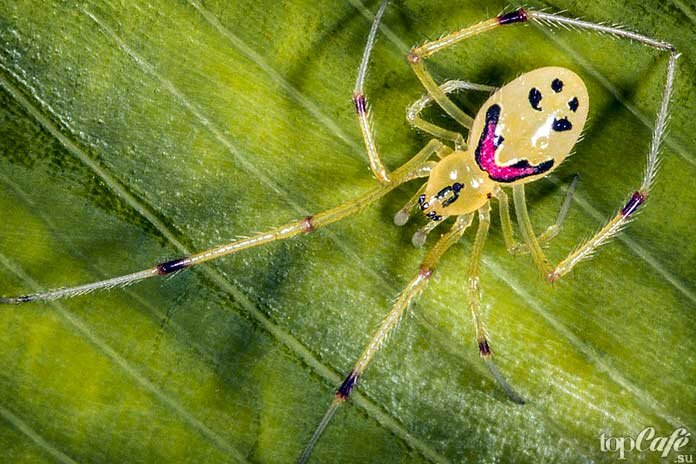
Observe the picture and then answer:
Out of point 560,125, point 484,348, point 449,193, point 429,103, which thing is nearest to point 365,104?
point 429,103

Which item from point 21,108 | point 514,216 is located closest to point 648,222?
point 514,216

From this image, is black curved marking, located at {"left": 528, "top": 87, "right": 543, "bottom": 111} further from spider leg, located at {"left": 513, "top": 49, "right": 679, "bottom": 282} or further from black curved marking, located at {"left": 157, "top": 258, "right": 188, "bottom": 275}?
black curved marking, located at {"left": 157, "top": 258, "right": 188, "bottom": 275}

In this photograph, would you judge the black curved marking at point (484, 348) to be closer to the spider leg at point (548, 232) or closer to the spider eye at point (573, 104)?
the spider leg at point (548, 232)

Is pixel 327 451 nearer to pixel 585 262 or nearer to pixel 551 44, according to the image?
pixel 585 262

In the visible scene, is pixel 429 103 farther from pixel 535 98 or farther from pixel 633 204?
pixel 633 204

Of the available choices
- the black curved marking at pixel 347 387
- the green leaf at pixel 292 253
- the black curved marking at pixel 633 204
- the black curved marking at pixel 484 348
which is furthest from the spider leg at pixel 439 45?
the black curved marking at pixel 347 387

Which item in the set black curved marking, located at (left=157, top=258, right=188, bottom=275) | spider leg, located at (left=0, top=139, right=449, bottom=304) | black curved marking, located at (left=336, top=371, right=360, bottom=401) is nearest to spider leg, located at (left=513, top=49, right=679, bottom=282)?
spider leg, located at (left=0, top=139, right=449, bottom=304)
